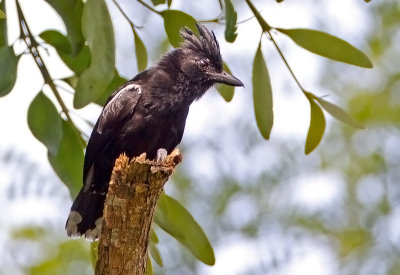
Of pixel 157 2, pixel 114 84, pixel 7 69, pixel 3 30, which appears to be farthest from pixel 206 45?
pixel 7 69

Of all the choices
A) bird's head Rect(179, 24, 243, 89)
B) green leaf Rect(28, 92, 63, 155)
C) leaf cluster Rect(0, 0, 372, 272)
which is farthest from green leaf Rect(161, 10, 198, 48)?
green leaf Rect(28, 92, 63, 155)

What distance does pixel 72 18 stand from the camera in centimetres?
444

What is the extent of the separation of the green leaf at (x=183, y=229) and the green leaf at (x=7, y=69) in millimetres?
1095

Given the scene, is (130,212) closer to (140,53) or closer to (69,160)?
(69,160)

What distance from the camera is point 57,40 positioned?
468 centimetres

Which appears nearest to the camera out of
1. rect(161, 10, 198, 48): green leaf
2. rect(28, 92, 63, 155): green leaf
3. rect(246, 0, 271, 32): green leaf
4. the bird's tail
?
rect(246, 0, 271, 32): green leaf

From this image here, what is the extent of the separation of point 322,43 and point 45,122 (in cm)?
155

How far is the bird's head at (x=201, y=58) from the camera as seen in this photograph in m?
5.27

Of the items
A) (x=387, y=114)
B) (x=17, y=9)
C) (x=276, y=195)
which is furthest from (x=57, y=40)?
(x=387, y=114)

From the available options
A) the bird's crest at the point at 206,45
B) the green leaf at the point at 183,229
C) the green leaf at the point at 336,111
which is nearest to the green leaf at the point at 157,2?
the bird's crest at the point at 206,45

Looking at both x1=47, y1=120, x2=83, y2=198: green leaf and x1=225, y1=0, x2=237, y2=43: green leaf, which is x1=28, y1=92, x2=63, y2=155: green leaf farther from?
x1=225, y1=0, x2=237, y2=43: green leaf

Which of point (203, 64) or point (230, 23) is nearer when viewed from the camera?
point (230, 23)

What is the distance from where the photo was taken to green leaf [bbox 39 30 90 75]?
4.67 m

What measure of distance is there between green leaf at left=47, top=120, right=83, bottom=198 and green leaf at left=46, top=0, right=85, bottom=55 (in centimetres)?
66
